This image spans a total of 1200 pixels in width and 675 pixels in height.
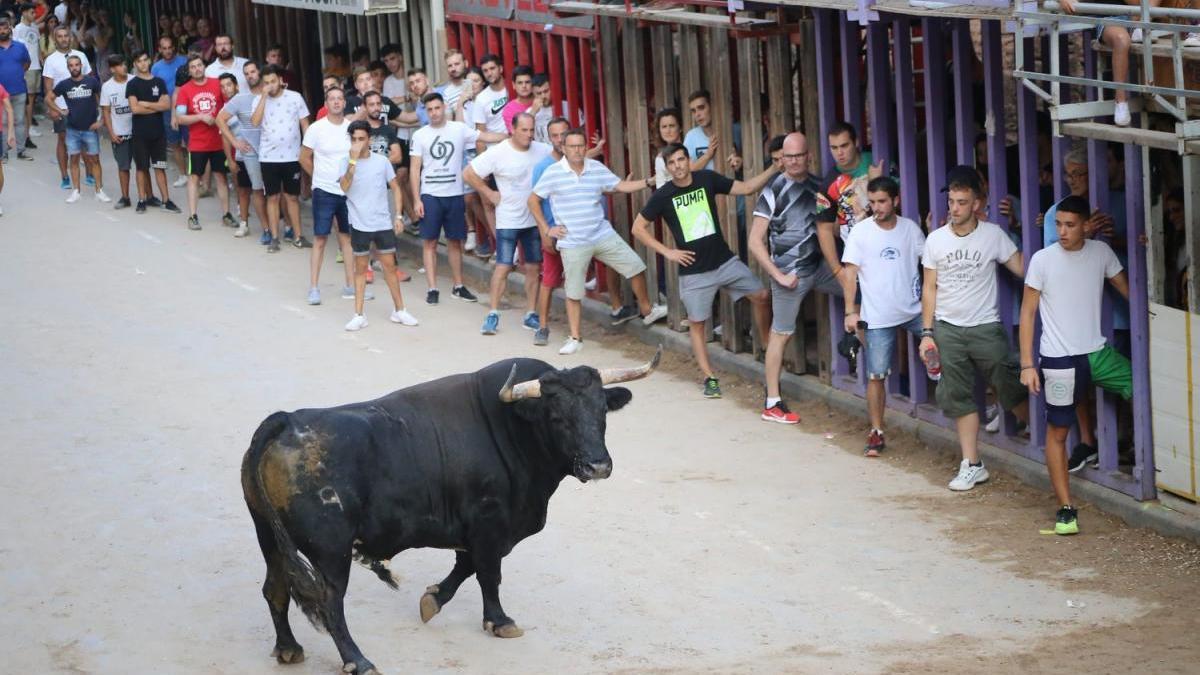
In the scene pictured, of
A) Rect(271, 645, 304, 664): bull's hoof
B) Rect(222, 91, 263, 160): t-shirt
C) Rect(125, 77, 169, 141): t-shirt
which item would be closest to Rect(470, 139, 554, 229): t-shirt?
Rect(222, 91, 263, 160): t-shirt

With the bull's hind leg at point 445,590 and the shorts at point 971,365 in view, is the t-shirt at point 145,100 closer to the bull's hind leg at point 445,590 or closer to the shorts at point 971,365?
the shorts at point 971,365

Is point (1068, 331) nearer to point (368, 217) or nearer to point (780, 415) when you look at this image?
point (780, 415)

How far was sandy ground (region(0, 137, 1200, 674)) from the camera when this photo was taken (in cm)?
862

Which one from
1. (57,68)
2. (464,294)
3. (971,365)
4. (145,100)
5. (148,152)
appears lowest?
(464,294)

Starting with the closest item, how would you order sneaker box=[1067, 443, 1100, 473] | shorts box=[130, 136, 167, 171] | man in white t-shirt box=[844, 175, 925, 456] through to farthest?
1. sneaker box=[1067, 443, 1100, 473]
2. man in white t-shirt box=[844, 175, 925, 456]
3. shorts box=[130, 136, 167, 171]

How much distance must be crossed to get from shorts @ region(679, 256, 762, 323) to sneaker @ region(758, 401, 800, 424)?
3.52 feet

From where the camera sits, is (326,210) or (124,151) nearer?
(326,210)

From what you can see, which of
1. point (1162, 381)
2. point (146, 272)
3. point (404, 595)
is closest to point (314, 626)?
point (404, 595)

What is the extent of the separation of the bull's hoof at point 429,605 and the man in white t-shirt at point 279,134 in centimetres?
1026

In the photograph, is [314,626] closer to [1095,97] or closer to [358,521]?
[358,521]

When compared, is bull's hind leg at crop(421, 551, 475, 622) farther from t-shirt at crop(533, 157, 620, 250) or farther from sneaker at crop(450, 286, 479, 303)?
sneaker at crop(450, 286, 479, 303)

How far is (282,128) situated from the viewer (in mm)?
18469

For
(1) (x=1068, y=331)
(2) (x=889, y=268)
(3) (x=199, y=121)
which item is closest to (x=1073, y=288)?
(1) (x=1068, y=331)

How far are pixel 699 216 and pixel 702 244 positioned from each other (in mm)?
220
